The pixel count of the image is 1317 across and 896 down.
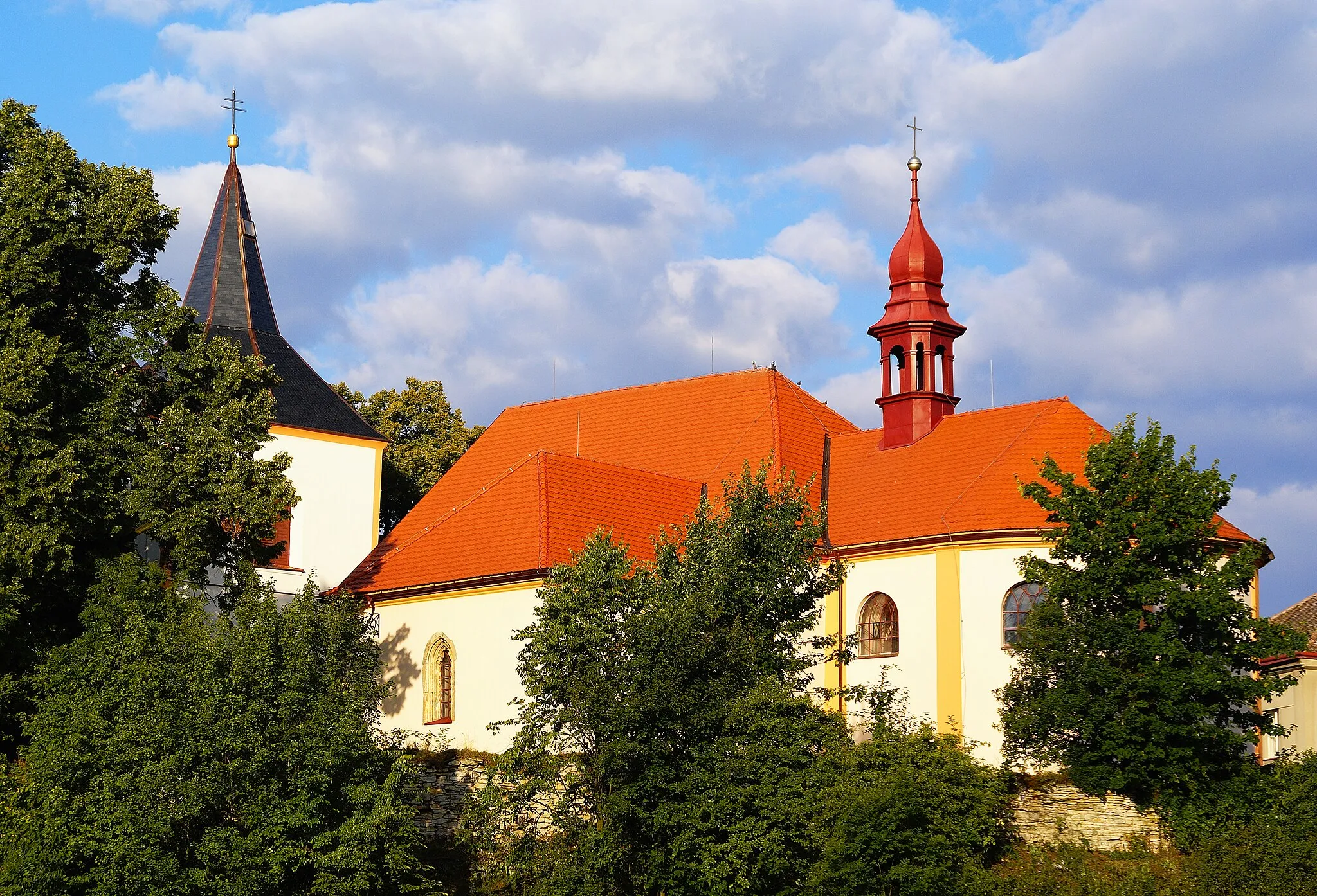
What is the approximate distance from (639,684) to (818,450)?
14930mm

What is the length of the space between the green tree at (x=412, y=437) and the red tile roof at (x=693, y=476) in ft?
46.1

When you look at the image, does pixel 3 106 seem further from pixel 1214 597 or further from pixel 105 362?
pixel 1214 597

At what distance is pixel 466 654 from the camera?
36625mm

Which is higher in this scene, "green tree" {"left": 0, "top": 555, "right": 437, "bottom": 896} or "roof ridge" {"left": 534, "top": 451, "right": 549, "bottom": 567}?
"roof ridge" {"left": 534, "top": 451, "right": 549, "bottom": 567}

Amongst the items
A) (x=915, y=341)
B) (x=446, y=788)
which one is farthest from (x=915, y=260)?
(x=446, y=788)

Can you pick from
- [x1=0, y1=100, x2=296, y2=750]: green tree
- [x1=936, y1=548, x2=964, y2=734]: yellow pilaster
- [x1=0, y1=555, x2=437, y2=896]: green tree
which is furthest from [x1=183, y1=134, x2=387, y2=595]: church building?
[x1=936, y1=548, x2=964, y2=734]: yellow pilaster

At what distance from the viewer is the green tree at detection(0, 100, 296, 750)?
3175 centimetres

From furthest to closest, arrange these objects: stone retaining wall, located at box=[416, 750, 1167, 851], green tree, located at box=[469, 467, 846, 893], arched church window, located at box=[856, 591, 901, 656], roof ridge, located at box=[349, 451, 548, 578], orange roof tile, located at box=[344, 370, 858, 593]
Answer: roof ridge, located at box=[349, 451, 548, 578] < orange roof tile, located at box=[344, 370, 858, 593] < arched church window, located at box=[856, 591, 901, 656] < stone retaining wall, located at box=[416, 750, 1167, 851] < green tree, located at box=[469, 467, 846, 893]

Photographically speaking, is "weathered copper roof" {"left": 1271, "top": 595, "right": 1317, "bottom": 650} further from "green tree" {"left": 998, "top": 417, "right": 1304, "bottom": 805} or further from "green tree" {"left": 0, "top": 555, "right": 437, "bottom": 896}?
"green tree" {"left": 0, "top": 555, "right": 437, "bottom": 896}

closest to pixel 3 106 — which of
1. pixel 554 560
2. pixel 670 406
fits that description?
pixel 554 560

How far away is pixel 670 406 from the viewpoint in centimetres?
4391

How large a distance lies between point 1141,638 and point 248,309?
30963mm

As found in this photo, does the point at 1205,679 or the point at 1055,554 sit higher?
the point at 1055,554

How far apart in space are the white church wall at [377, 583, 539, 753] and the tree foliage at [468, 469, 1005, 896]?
5.72 m
